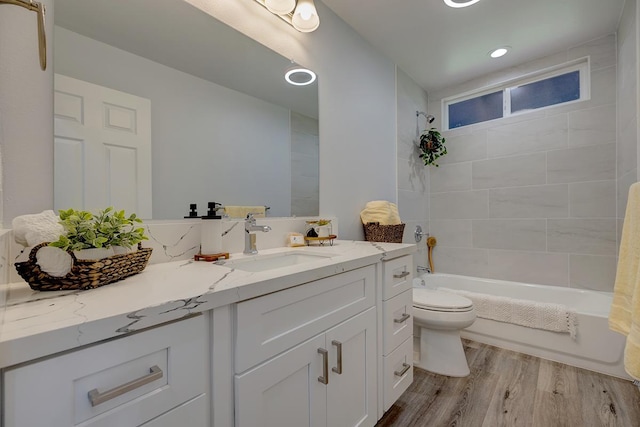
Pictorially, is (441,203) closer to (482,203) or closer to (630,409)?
(482,203)

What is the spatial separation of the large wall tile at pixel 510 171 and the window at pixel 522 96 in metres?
0.44

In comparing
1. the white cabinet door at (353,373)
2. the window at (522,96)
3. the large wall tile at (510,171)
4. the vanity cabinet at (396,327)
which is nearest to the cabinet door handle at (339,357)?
the white cabinet door at (353,373)

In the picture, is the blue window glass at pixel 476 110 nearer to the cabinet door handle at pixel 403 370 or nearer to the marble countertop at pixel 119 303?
the cabinet door handle at pixel 403 370

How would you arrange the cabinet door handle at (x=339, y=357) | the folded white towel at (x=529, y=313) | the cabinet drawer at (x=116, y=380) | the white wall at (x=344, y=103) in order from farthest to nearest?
the folded white towel at (x=529, y=313) → the white wall at (x=344, y=103) → the cabinet door handle at (x=339, y=357) → the cabinet drawer at (x=116, y=380)

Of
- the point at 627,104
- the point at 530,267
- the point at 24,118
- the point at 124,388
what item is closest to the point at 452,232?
the point at 530,267

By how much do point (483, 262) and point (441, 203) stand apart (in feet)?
2.39

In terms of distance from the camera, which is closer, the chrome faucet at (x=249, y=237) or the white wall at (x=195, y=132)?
the white wall at (x=195, y=132)

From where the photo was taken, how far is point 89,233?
0.78 metres

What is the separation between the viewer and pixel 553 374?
192 centimetres

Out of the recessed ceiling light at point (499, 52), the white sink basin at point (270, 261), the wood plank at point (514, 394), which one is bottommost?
the wood plank at point (514, 394)

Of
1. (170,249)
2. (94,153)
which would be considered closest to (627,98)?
(170,249)

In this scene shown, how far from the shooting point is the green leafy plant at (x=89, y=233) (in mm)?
747

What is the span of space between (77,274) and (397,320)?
1.32 meters

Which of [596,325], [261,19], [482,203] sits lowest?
[596,325]
